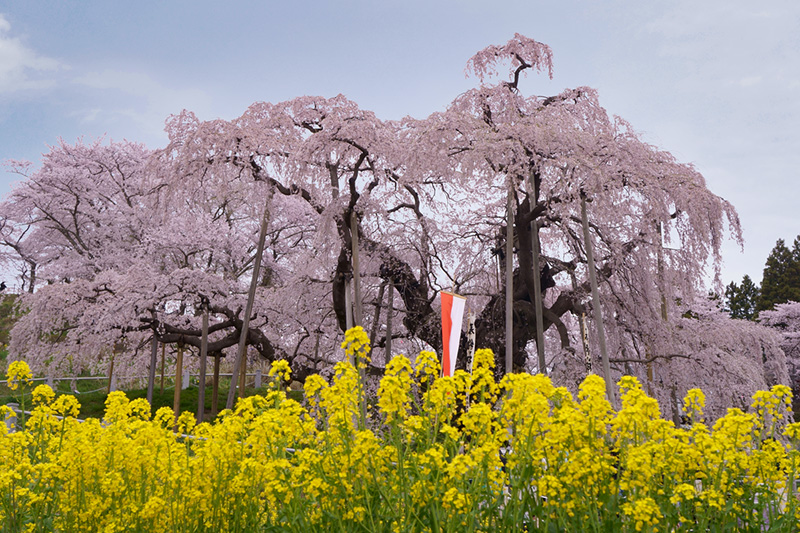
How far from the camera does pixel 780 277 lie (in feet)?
104

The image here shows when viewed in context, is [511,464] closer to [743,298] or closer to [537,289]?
[537,289]

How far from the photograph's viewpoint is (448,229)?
1440 centimetres

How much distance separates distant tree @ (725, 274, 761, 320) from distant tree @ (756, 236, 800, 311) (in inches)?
50.1

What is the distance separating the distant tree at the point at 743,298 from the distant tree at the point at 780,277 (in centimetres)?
127

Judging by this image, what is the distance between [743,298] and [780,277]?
2777mm

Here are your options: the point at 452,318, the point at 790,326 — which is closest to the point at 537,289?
the point at 452,318

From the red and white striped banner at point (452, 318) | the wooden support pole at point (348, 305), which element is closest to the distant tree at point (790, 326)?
the wooden support pole at point (348, 305)

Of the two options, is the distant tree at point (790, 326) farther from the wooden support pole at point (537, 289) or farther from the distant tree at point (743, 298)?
the wooden support pole at point (537, 289)

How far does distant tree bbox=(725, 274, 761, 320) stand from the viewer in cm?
3369

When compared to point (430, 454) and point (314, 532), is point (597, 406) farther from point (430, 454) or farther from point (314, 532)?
point (314, 532)

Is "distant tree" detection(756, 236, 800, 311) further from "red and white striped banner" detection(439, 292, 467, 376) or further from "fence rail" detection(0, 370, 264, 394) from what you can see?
"red and white striped banner" detection(439, 292, 467, 376)

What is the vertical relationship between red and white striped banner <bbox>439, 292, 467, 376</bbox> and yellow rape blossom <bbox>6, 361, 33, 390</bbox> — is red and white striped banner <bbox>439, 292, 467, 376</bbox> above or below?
above

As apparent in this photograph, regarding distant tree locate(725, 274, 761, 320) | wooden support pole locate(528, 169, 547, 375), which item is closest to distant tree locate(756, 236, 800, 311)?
distant tree locate(725, 274, 761, 320)

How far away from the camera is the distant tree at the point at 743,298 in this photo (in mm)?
33688
